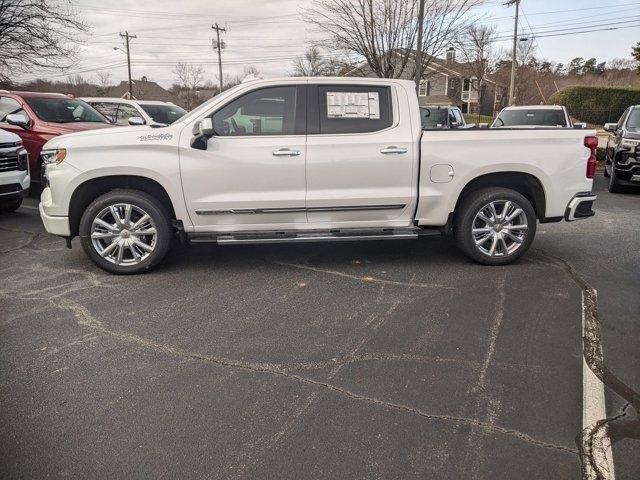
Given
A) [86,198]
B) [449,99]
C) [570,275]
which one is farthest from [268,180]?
[449,99]

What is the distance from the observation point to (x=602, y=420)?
109 inches

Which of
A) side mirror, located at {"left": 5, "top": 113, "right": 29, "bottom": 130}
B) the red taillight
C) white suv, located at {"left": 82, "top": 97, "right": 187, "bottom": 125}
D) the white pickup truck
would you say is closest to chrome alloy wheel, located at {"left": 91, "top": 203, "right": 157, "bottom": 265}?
the white pickup truck

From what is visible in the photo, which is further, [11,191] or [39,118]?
[39,118]

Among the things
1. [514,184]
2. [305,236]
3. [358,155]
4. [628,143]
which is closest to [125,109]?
[305,236]

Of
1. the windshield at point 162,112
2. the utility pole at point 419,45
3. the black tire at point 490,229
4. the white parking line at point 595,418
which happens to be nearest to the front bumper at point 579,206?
the black tire at point 490,229

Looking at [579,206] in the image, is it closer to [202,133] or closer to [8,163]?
[202,133]

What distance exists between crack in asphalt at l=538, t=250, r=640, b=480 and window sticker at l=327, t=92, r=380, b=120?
107 inches

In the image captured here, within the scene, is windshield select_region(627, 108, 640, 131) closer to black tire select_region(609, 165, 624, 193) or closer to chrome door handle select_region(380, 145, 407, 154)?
black tire select_region(609, 165, 624, 193)

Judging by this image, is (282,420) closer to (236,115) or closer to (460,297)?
(460,297)

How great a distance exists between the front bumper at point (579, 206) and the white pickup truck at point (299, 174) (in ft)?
0.05

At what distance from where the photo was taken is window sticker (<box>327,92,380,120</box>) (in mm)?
5109

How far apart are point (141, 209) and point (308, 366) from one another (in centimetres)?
265

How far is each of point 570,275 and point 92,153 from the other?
4.94m

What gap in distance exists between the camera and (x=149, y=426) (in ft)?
8.96
